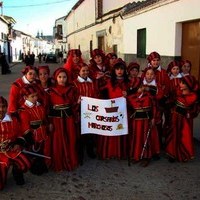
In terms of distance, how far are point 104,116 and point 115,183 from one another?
1081 millimetres

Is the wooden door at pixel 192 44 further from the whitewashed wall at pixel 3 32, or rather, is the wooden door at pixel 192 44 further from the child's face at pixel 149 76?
the whitewashed wall at pixel 3 32

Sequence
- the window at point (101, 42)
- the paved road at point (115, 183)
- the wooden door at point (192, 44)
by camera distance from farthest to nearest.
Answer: the window at point (101, 42), the wooden door at point (192, 44), the paved road at point (115, 183)

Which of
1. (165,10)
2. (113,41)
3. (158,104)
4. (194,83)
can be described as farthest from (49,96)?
(113,41)

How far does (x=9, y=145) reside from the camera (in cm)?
454

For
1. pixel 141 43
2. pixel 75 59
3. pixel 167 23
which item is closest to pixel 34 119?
pixel 75 59

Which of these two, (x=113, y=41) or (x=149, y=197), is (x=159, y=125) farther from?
(x=113, y=41)

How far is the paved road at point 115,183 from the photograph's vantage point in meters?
4.43

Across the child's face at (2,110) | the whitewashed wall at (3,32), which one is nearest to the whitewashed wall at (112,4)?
the child's face at (2,110)

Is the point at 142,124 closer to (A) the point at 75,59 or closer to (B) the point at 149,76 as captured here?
(B) the point at 149,76

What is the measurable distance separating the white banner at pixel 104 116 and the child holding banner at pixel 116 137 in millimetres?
164

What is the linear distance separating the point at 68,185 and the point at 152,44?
11.0m

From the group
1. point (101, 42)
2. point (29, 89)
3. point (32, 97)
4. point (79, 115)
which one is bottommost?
point (79, 115)

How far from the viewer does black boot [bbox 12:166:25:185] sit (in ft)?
15.4

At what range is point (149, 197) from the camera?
4.36m
